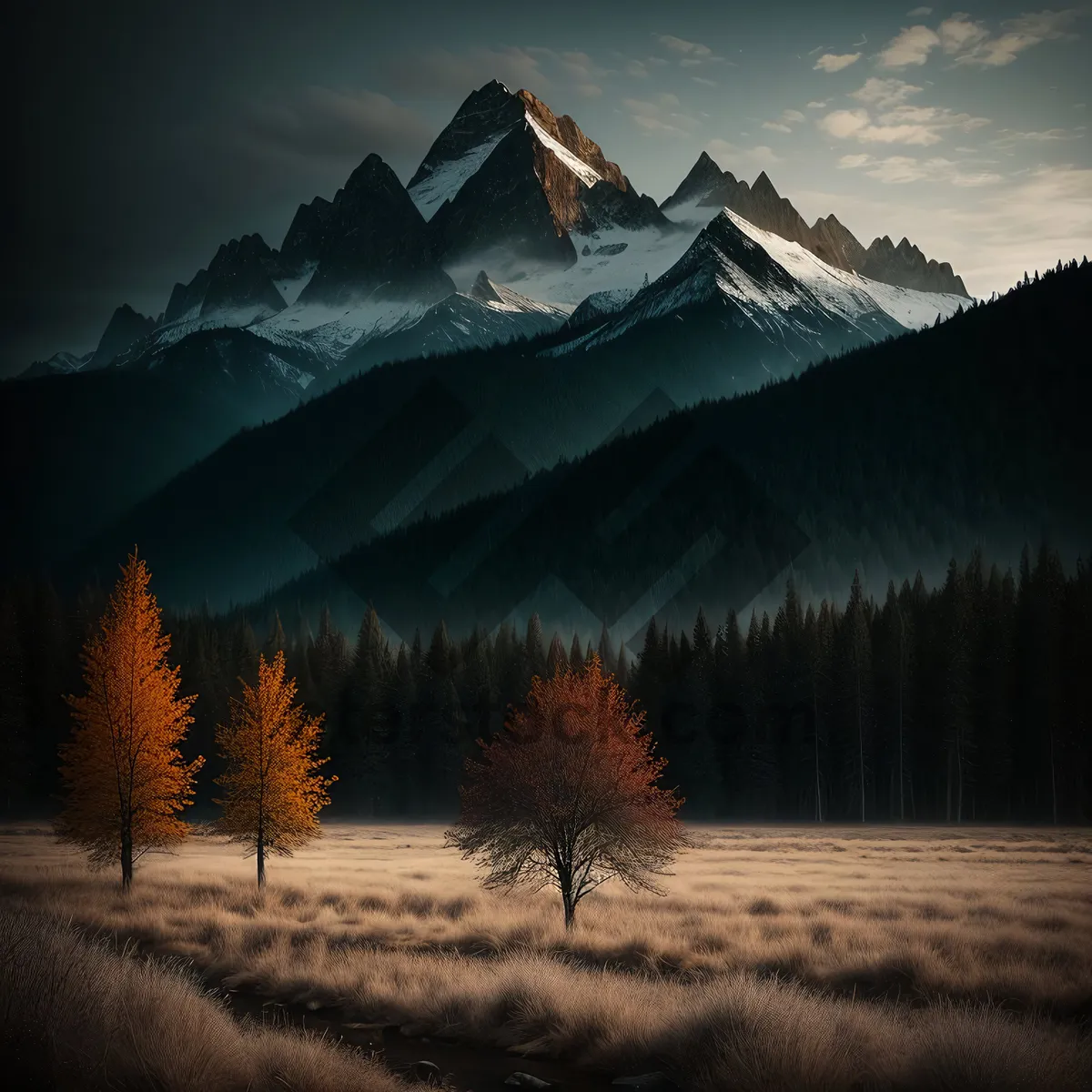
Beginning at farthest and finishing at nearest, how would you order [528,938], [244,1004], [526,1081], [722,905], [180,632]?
[180,632]
[722,905]
[528,938]
[244,1004]
[526,1081]

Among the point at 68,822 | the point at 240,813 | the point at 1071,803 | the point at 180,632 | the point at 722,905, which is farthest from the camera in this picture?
the point at 180,632

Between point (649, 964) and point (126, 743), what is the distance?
25.4 meters

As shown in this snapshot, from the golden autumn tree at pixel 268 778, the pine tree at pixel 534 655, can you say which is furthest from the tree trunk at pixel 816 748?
the golden autumn tree at pixel 268 778

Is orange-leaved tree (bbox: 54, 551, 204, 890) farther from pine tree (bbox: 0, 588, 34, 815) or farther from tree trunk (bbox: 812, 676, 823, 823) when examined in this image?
tree trunk (bbox: 812, 676, 823, 823)

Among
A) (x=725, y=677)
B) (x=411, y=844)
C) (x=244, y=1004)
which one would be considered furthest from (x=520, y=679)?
(x=244, y=1004)

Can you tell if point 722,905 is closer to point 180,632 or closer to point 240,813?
point 240,813

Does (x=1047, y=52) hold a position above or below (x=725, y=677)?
above

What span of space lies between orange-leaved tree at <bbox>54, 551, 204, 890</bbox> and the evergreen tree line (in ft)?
118

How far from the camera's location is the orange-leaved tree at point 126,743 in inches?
1555

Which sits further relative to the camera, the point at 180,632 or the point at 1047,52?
the point at 180,632

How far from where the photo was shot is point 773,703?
9106 cm

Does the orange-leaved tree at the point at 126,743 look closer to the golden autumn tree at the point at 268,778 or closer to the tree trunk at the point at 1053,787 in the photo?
the golden autumn tree at the point at 268,778

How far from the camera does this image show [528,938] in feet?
94.8

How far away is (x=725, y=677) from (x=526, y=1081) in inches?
3089
